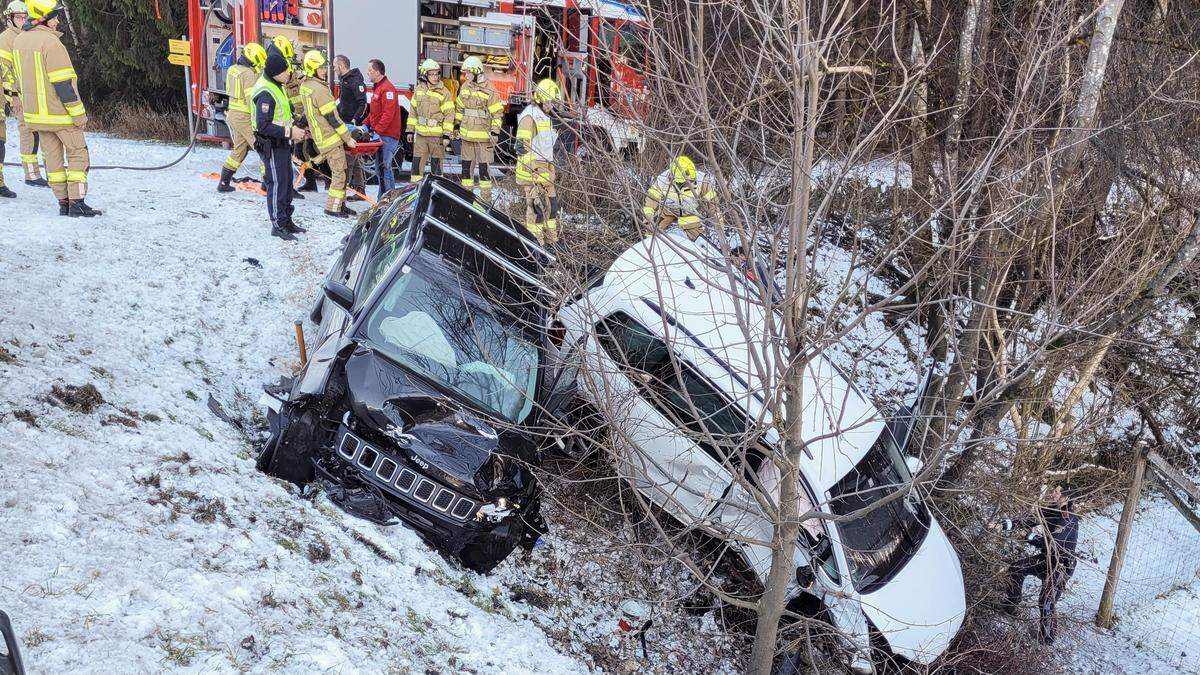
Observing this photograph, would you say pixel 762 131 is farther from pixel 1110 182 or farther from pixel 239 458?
pixel 1110 182

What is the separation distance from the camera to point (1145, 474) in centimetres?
675

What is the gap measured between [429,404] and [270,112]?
5199 mm

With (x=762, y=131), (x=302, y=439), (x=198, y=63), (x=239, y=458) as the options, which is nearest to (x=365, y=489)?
(x=302, y=439)

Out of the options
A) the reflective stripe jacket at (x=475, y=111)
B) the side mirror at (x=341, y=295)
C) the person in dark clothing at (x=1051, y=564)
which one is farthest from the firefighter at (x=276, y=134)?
the person in dark clothing at (x=1051, y=564)

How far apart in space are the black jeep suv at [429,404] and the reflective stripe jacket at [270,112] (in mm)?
3774

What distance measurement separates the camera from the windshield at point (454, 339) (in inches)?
210

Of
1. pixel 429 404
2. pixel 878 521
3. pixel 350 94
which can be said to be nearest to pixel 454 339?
pixel 429 404

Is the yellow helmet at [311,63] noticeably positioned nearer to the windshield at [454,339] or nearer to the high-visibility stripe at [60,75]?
the high-visibility stripe at [60,75]

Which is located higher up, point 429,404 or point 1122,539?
point 429,404

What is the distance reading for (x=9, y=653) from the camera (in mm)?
2162

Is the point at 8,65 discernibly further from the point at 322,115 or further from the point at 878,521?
the point at 878,521

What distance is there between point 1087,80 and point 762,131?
3.58 meters

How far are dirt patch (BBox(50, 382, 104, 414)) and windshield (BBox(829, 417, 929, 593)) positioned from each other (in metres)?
4.57

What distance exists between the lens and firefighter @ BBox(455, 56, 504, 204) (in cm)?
1076
